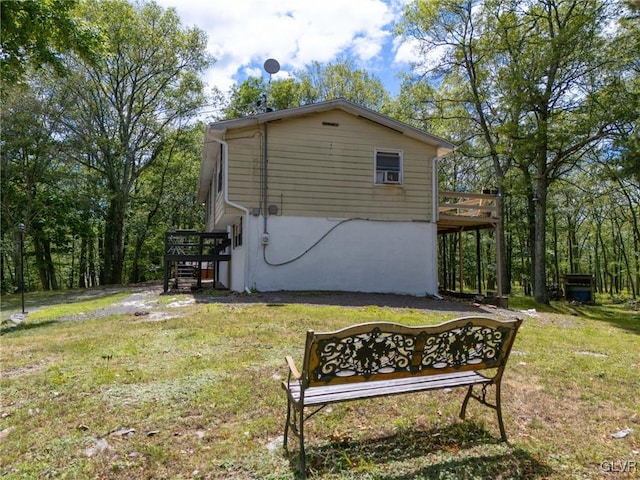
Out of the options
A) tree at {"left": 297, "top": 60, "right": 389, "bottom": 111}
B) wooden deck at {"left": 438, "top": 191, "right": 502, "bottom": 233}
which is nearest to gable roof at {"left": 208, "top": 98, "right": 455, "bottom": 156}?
wooden deck at {"left": 438, "top": 191, "right": 502, "bottom": 233}

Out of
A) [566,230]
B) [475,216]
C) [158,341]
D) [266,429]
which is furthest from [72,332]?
[566,230]

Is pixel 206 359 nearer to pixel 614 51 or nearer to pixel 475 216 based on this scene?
pixel 475 216

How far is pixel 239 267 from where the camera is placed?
40.3 ft

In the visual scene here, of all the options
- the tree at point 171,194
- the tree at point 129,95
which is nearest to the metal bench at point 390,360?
the tree at point 129,95

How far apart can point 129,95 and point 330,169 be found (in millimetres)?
15817

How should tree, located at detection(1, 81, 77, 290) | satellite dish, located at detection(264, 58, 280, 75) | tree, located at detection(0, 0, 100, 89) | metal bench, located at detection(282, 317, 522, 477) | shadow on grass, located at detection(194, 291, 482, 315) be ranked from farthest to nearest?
tree, located at detection(1, 81, 77, 290), satellite dish, located at detection(264, 58, 280, 75), shadow on grass, located at detection(194, 291, 482, 315), tree, located at detection(0, 0, 100, 89), metal bench, located at detection(282, 317, 522, 477)

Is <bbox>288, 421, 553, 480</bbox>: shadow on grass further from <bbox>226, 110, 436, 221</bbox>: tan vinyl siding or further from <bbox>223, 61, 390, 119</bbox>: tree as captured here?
<bbox>223, 61, 390, 119</bbox>: tree

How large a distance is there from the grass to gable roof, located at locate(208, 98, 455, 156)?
24.2ft

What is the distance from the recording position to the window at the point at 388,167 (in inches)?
485

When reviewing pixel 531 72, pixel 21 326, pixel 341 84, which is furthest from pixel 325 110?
pixel 341 84

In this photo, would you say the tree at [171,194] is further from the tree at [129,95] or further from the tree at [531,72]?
the tree at [531,72]

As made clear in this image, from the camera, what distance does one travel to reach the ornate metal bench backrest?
256cm

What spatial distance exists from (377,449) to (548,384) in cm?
232

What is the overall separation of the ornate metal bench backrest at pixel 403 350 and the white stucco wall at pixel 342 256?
8817 millimetres
